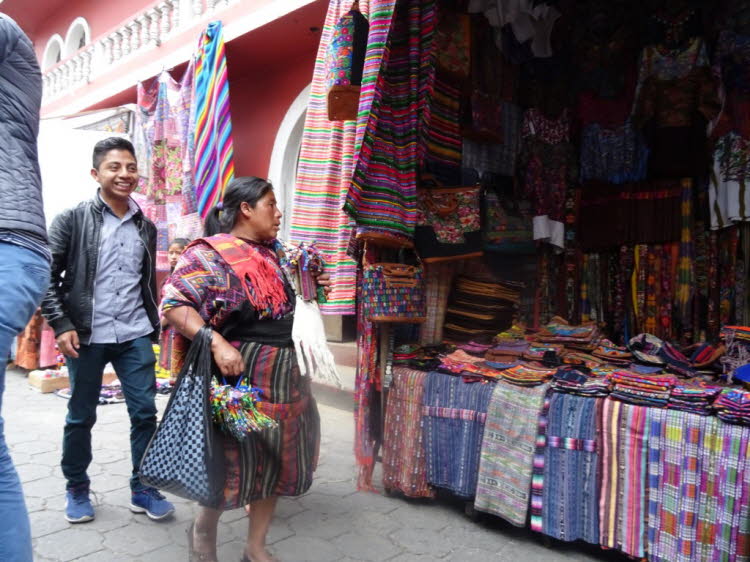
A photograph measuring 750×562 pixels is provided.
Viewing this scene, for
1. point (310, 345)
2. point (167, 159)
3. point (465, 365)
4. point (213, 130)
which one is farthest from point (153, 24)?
point (310, 345)

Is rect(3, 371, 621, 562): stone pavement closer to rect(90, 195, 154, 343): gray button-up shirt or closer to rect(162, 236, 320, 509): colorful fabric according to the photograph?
rect(162, 236, 320, 509): colorful fabric

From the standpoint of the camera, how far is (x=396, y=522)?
294 centimetres

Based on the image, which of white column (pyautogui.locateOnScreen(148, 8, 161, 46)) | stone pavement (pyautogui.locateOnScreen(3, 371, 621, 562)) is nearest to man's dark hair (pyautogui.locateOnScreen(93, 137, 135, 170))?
stone pavement (pyautogui.locateOnScreen(3, 371, 621, 562))

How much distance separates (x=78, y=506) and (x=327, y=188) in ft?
6.93

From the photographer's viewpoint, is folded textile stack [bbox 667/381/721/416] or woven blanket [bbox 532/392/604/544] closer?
folded textile stack [bbox 667/381/721/416]

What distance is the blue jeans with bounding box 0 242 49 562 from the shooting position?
1519 millimetres

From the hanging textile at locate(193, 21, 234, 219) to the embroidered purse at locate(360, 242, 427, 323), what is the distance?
2934 millimetres

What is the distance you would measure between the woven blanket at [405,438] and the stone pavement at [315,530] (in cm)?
13

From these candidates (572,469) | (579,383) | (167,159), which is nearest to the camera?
(572,469)

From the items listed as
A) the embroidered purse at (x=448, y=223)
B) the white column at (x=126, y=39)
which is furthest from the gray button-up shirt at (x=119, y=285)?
the white column at (x=126, y=39)

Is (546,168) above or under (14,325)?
above

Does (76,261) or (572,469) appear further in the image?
(76,261)

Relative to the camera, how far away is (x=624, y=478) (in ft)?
8.18

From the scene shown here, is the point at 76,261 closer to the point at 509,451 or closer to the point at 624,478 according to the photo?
the point at 509,451
